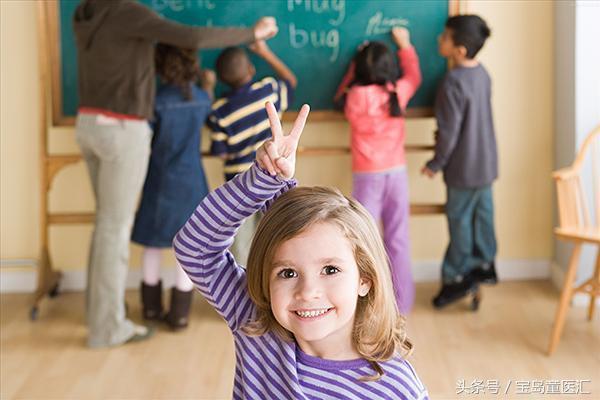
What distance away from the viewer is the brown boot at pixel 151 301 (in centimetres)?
354

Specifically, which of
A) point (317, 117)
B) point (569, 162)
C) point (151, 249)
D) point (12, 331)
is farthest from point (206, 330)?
point (569, 162)

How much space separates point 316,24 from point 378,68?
0.36m

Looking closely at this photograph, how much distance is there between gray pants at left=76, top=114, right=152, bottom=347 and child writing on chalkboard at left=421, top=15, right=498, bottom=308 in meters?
1.10

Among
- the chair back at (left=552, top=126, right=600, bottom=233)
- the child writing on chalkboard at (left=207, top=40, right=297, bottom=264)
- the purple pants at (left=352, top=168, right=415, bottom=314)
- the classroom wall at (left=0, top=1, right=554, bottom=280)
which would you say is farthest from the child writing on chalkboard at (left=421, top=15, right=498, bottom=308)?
the child writing on chalkboard at (left=207, top=40, right=297, bottom=264)

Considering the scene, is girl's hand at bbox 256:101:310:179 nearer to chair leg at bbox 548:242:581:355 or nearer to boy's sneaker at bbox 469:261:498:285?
chair leg at bbox 548:242:581:355

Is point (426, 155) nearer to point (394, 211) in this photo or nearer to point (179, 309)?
point (394, 211)

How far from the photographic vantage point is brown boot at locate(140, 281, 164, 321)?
354 cm

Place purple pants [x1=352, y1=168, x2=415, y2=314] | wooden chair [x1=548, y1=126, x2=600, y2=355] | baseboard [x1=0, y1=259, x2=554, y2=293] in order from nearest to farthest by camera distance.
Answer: wooden chair [x1=548, y1=126, x2=600, y2=355]
purple pants [x1=352, y1=168, x2=415, y2=314]
baseboard [x1=0, y1=259, x2=554, y2=293]

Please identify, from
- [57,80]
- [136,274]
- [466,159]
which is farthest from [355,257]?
[136,274]

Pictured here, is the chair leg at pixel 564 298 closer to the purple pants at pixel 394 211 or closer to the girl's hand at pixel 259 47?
the purple pants at pixel 394 211

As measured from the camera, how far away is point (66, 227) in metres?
3.94

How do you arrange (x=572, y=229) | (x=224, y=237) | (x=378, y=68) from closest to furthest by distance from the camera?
(x=224, y=237), (x=572, y=229), (x=378, y=68)

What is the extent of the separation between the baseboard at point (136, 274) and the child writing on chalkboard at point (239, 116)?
27.6 inches

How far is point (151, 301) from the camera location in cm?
354
